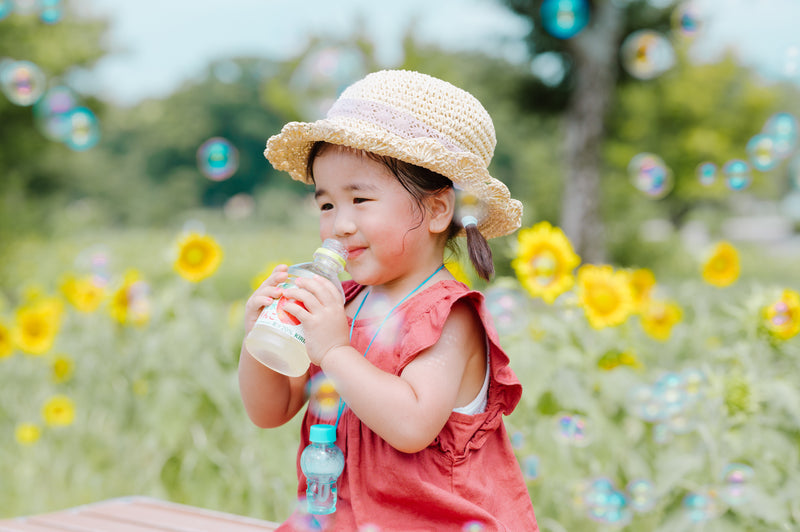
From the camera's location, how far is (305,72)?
3525 mm

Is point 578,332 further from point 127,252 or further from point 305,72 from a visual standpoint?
point 127,252

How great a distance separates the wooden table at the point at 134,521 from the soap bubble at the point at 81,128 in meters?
2.28

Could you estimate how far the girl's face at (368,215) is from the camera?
4.85ft

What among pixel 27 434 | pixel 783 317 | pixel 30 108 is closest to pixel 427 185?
pixel 783 317

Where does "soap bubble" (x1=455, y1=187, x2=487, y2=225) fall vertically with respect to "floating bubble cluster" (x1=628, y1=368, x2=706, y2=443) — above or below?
above

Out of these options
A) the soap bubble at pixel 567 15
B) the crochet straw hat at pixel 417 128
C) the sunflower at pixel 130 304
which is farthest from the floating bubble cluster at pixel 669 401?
the sunflower at pixel 130 304

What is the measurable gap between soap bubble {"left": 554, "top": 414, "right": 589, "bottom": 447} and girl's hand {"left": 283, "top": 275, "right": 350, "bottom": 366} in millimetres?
1163

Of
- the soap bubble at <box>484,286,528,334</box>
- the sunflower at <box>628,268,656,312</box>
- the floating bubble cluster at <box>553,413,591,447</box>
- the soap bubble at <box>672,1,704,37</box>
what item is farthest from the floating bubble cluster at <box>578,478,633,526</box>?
the soap bubble at <box>672,1,704,37</box>

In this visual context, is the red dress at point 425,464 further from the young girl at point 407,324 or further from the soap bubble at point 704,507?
the soap bubble at point 704,507

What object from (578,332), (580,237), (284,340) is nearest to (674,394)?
(578,332)

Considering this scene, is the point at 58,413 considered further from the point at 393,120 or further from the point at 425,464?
the point at 393,120

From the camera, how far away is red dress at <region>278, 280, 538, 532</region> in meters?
1.47

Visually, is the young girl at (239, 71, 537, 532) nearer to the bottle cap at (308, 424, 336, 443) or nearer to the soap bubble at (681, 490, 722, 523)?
the bottle cap at (308, 424, 336, 443)

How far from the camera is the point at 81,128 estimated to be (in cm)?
407
